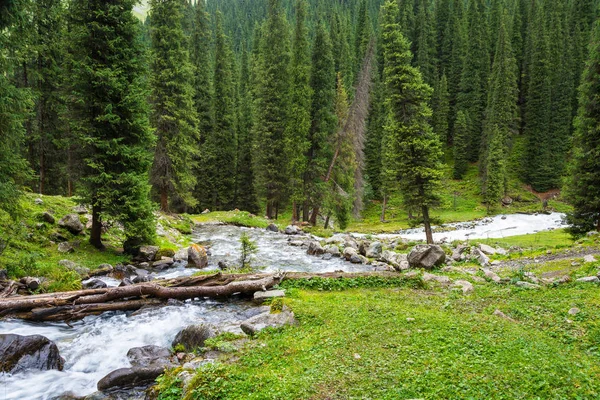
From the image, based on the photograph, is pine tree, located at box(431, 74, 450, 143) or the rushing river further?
pine tree, located at box(431, 74, 450, 143)

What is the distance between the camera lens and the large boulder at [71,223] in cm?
1714

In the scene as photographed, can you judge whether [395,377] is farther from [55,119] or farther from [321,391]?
[55,119]

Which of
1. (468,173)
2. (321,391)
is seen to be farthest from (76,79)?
(468,173)

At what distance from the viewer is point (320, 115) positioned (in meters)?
32.5

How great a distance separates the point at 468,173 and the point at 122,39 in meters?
68.3

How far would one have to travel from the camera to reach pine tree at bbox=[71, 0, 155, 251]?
50.3 ft

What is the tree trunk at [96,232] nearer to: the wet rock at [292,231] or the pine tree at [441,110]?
the wet rock at [292,231]

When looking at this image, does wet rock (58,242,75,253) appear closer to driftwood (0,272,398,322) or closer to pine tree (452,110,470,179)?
driftwood (0,272,398,322)

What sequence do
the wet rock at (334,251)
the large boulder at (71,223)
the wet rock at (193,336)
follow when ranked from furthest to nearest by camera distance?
the wet rock at (334,251) → the large boulder at (71,223) → the wet rock at (193,336)

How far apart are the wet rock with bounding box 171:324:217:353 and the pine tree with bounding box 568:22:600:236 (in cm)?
2279

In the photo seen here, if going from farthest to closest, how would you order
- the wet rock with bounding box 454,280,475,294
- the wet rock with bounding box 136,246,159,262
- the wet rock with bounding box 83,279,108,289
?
1. the wet rock with bounding box 136,246,159,262
2. the wet rock with bounding box 83,279,108,289
3. the wet rock with bounding box 454,280,475,294

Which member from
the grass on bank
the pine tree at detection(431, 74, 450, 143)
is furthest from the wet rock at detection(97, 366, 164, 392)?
the pine tree at detection(431, 74, 450, 143)

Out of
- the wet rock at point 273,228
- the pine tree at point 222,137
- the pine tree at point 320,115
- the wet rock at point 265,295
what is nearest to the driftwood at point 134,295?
the wet rock at point 265,295

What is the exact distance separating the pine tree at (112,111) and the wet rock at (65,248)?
54.7 inches
